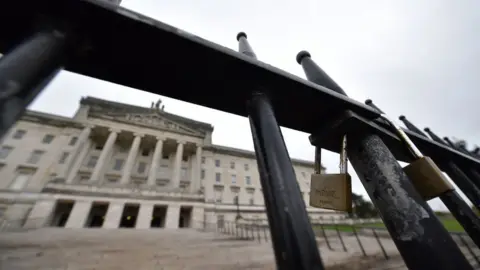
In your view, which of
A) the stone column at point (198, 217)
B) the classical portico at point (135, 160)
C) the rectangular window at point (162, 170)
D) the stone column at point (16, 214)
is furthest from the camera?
the rectangular window at point (162, 170)

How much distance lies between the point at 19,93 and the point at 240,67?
39.5 inches

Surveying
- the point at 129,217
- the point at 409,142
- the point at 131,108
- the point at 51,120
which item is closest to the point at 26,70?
the point at 409,142

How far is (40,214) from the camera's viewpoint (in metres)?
17.1

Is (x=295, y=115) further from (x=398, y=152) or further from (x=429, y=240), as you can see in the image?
(x=398, y=152)

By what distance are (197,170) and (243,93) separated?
28409 mm

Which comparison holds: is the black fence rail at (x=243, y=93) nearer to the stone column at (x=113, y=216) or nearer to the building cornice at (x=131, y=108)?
the stone column at (x=113, y=216)

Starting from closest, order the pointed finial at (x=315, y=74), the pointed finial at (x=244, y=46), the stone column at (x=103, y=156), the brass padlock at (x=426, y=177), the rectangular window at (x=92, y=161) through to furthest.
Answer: the brass padlock at (x=426, y=177)
the pointed finial at (x=244, y=46)
the pointed finial at (x=315, y=74)
the stone column at (x=103, y=156)
the rectangular window at (x=92, y=161)

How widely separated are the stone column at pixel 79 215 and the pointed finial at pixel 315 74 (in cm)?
2366

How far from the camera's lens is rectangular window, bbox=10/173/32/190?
19.7 m

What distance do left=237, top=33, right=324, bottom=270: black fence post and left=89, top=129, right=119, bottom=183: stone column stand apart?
2581 cm

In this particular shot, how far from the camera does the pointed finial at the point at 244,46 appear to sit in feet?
5.16

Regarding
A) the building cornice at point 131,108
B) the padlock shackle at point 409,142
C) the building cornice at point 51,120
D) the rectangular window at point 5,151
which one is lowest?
the padlock shackle at point 409,142

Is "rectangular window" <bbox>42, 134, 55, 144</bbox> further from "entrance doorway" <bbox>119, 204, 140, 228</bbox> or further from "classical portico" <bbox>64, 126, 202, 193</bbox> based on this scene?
"entrance doorway" <bbox>119, 204, 140, 228</bbox>

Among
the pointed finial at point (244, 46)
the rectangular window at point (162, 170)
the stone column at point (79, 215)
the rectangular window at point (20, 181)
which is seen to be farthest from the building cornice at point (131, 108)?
the pointed finial at point (244, 46)
